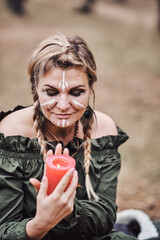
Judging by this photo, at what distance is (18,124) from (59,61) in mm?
594

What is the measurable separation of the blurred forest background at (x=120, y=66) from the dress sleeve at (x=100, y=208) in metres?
1.74

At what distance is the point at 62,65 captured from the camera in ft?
6.43

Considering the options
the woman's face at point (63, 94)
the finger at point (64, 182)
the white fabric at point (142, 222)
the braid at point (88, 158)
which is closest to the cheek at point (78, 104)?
Answer: the woman's face at point (63, 94)

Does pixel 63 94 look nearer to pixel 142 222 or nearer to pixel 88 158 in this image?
pixel 88 158

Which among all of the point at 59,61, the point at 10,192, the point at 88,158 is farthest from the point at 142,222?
the point at 59,61

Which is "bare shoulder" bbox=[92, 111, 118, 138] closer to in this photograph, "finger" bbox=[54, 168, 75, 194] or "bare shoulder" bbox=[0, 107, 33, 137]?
"bare shoulder" bbox=[0, 107, 33, 137]

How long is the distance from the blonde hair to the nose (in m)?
0.21

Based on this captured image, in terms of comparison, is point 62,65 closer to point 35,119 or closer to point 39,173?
point 35,119

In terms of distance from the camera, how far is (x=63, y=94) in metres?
2.01

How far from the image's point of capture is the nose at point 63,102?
78.0 inches

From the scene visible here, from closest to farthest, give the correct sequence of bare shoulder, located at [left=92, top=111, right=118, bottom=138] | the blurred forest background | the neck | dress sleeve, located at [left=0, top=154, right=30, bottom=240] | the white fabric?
dress sleeve, located at [left=0, top=154, right=30, bottom=240] → the neck → bare shoulder, located at [left=92, top=111, right=118, bottom=138] → the white fabric → the blurred forest background

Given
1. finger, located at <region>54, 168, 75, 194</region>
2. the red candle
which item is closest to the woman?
the red candle

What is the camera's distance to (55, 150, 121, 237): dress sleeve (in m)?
2.04

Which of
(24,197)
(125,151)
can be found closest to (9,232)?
(24,197)
